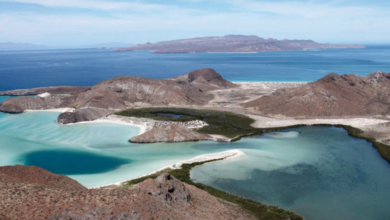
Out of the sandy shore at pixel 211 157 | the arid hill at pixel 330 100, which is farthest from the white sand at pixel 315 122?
the sandy shore at pixel 211 157

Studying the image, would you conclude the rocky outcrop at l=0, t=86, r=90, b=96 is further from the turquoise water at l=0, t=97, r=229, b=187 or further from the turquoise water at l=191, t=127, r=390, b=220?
the turquoise water at l=191, t=127, r=390, b=220

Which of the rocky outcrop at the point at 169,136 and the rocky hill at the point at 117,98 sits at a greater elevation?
the rocky hill at the point at 117,98

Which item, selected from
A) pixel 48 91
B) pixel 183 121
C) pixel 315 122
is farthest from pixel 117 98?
pixel 315 122

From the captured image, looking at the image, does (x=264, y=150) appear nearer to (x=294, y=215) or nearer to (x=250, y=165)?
(x=250, y=165)

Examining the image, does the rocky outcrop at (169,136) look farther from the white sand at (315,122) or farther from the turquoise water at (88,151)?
the white sand at (315,122)

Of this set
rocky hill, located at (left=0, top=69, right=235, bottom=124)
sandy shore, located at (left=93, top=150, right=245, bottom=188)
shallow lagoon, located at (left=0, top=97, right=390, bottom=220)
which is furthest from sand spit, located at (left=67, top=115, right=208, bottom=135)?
sandy shore, located at (left=93, top=150, right=245, bottom=188)

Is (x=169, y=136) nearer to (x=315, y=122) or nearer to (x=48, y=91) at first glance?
(x=315, y=122)

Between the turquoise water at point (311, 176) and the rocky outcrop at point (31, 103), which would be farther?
the rocky outcrop at point (31, 103)

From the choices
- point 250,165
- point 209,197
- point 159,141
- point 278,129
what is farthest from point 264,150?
point 209,197
